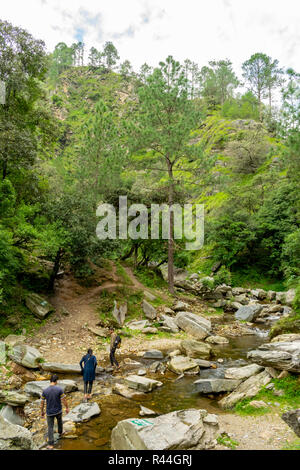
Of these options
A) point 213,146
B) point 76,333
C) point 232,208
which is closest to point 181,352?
point 76,333

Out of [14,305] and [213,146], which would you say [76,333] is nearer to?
[14,305]

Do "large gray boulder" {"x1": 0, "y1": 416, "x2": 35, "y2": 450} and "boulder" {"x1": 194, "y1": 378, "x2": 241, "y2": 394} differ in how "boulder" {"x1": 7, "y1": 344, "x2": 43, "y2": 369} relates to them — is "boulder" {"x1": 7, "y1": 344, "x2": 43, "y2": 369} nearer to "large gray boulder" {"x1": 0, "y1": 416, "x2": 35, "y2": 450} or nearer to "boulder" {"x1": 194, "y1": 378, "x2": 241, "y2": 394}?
"large gray boulder" {"x1": 0, "y1": 416, "x2": 35, "y2": 450}

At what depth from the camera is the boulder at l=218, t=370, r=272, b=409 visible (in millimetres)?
8219

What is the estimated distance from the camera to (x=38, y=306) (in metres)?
15.6

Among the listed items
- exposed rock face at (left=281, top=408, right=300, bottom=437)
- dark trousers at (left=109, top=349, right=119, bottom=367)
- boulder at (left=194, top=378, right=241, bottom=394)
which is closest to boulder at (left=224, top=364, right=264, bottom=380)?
boulder at (left=194, top=378, right=241, bottom=394)

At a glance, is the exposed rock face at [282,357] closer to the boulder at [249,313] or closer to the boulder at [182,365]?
the boulder at [182,365]

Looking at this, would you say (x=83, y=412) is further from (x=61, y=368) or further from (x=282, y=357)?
(x=282, y=357)

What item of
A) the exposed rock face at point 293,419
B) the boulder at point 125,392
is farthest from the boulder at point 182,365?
the exposed rock face at point 293,419

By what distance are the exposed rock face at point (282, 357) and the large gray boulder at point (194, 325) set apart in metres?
7.09

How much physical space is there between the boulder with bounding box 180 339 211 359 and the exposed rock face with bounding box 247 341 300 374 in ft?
12.6

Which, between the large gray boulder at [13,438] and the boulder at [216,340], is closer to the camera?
the large gray boulder at [13,438]

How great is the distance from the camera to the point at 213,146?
208 ft

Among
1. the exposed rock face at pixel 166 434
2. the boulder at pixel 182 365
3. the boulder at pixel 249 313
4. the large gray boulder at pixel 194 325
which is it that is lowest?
the boulder at pixel 249 313

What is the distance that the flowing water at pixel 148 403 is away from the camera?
21.5 ft
